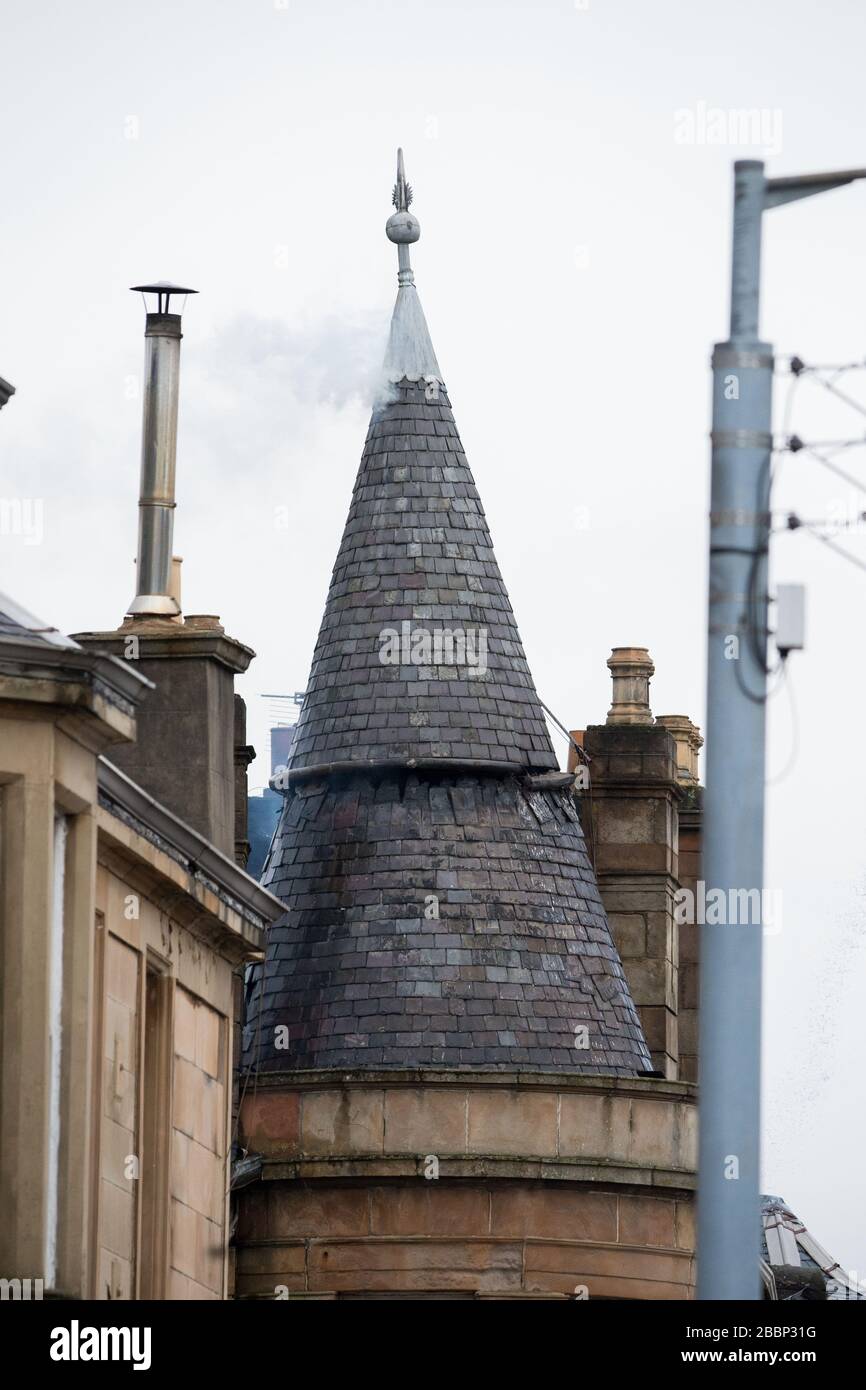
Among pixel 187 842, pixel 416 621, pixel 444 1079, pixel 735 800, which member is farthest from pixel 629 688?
pixel 735 800

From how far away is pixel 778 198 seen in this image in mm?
18250

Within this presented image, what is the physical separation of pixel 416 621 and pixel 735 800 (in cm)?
2348

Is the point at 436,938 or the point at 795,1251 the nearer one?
the point at 436,938

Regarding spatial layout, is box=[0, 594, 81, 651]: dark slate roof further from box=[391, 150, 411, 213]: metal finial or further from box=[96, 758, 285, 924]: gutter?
box=[391, 150, 411, 213]: metal finial

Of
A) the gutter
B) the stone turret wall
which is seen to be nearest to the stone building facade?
the gutter

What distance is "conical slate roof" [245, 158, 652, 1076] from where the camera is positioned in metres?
39.3

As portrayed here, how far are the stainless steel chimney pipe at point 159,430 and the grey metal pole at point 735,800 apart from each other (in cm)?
1696

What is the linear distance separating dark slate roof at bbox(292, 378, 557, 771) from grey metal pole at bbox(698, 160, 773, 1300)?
74.1 feet

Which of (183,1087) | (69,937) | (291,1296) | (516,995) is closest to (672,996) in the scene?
(516,995)

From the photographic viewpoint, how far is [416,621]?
4100cm

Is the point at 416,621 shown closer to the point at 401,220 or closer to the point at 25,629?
the point at 401,220
